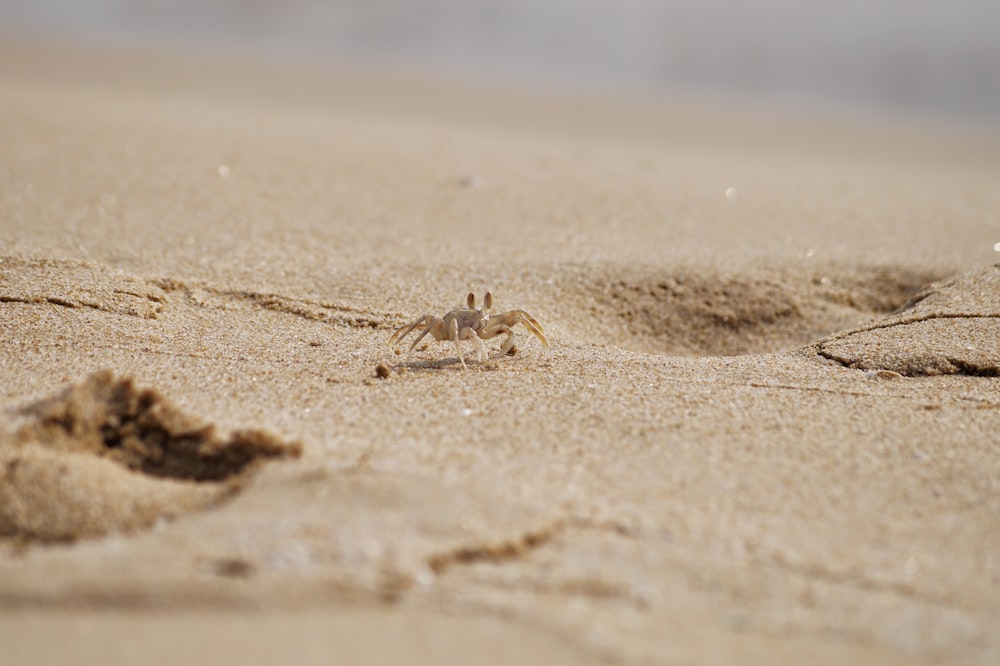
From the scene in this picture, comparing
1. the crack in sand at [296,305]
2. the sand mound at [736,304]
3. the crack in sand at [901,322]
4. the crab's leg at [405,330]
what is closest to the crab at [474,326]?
the crab's leg at [405,330]

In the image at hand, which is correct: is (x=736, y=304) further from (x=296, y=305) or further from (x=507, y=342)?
(x=296, y=305)

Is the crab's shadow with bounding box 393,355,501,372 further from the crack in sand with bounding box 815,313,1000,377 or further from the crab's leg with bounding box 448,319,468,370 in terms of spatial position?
the crack in sand with bounding box 815,313,1000,377

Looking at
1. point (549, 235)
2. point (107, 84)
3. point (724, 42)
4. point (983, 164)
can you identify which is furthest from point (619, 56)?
point (549, 235)

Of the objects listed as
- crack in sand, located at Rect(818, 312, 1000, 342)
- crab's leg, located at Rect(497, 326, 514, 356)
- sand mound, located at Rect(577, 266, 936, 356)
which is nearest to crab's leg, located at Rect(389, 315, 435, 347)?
crab's leg, located at Rect(497, 326, 514, 356)

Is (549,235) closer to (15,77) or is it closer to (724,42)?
(15,77)

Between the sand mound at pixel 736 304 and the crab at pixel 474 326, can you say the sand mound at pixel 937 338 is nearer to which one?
the sand mound at pixel 736 304
